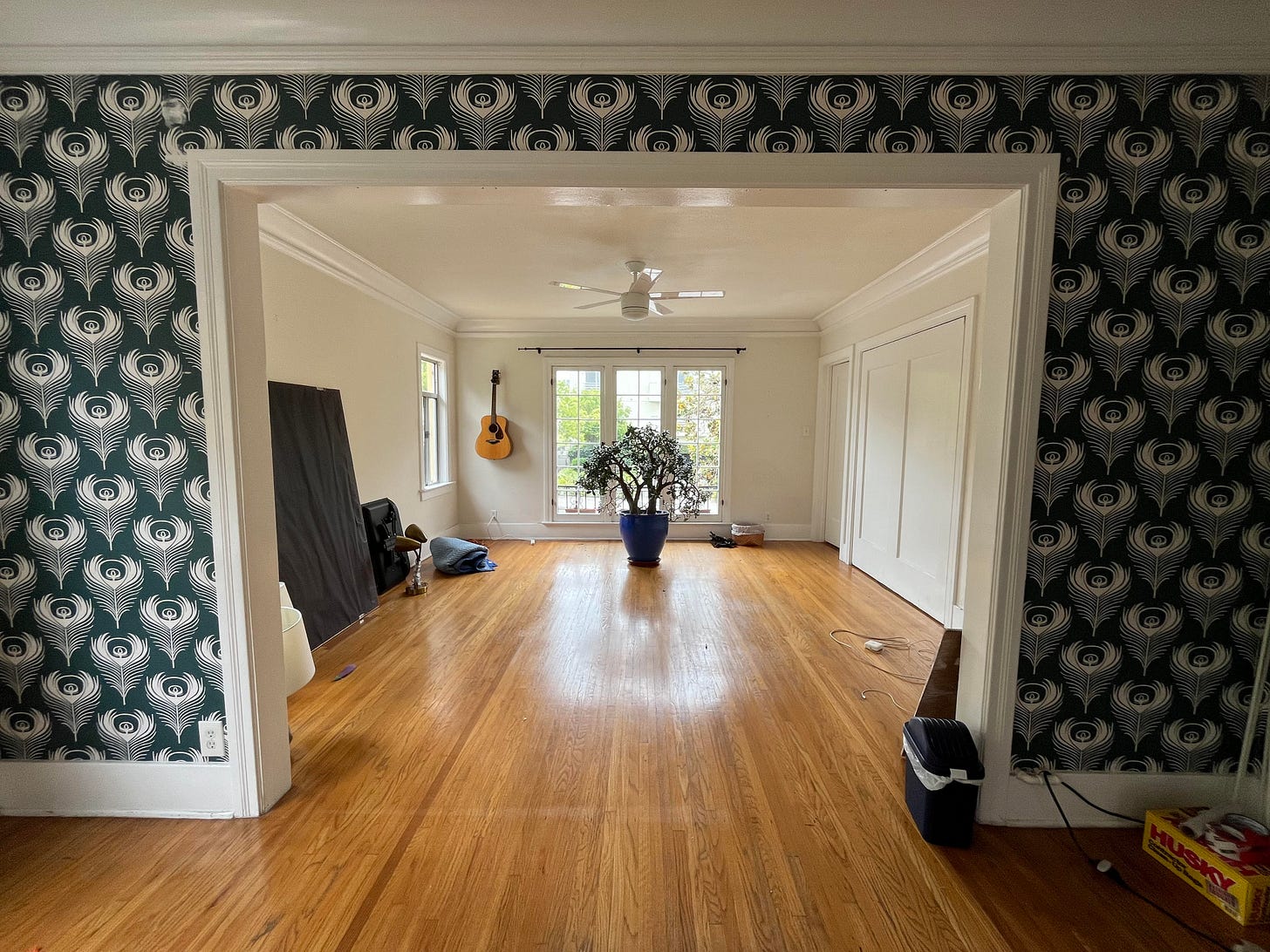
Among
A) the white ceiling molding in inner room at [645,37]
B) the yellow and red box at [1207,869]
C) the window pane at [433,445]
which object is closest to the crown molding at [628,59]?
the white ceiling molding in inner room at [645,37]

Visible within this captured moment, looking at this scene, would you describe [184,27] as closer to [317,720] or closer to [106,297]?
[106,297]

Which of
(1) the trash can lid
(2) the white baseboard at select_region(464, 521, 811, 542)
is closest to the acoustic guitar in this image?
(2) the white baseboard at select_region(464, 521, 811, 542)

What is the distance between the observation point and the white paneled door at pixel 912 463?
329 centimetres

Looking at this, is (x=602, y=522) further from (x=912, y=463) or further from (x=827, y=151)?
(x=827, y=151)

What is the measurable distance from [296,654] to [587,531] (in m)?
4.01

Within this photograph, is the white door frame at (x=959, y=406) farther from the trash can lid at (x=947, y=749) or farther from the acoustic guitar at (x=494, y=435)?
the acoustic guitar at (x=494, y=435)

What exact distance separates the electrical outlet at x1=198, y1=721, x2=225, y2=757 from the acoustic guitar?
4214 millimetres

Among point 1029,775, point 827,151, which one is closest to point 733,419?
point 827,151

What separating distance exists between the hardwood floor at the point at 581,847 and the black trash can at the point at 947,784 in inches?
2.3

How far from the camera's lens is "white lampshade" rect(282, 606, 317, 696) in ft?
6.64

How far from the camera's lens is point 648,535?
4.75 meters

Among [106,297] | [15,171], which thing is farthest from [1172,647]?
[15,171]

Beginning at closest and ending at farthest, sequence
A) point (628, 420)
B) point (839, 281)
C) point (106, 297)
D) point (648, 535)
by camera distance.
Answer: point (106, 297) → point (839, 281) → point (648, 535) → point (628, 420)

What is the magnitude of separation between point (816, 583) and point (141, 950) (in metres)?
4.17
